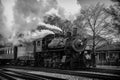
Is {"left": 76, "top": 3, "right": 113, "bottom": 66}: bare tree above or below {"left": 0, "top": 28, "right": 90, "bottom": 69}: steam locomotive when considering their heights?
above

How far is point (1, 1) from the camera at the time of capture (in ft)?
65.0

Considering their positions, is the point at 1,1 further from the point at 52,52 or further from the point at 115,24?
the point at 115,24

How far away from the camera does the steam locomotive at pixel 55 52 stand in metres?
16.6

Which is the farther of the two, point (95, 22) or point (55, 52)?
point (95, 22)

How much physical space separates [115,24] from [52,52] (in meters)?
8.78

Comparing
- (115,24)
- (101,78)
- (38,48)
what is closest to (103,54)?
Answer: (115,24)

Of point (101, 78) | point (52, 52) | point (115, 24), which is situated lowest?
Answer: point (101, 78)

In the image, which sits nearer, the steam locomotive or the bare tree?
the steam locomotive

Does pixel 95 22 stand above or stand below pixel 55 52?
above

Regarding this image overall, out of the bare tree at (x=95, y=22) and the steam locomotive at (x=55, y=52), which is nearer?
the steam locomotive at (x=55, y=52)

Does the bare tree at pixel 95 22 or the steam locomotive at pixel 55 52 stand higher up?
the bare tree at pixel 95 22

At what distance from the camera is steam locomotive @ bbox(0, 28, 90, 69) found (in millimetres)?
16562

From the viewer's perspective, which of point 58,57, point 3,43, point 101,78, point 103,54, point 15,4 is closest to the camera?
point 101,78

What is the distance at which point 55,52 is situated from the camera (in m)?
17.9
